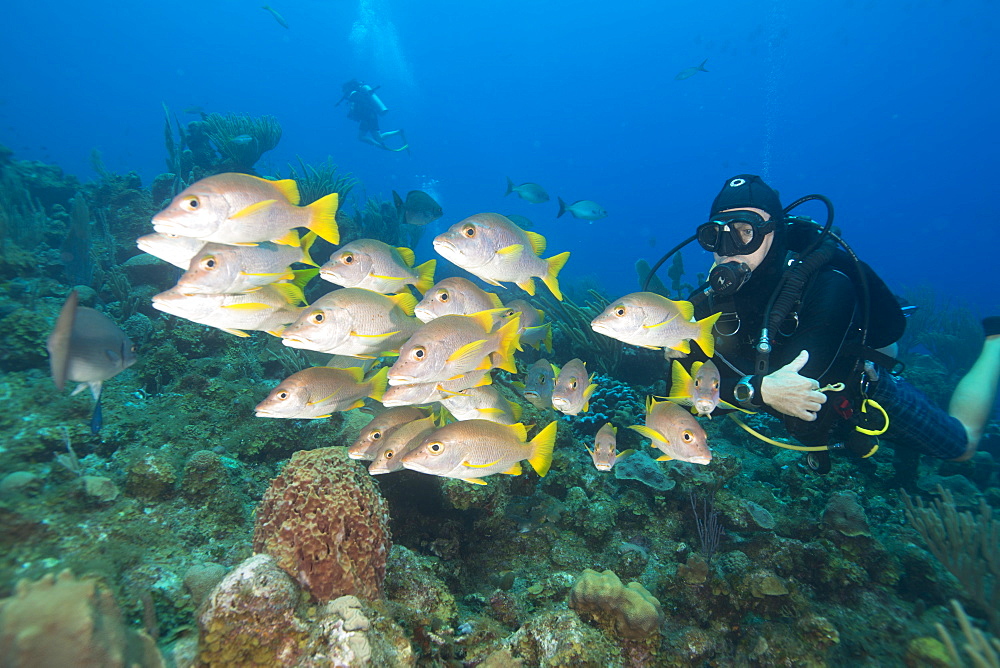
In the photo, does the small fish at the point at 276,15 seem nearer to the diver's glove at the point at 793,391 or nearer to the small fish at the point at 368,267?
the small fish at the point at 368,267

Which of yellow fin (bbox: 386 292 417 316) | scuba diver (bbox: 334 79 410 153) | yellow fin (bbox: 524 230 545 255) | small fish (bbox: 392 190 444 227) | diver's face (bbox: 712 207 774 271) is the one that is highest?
scuba diver (bbox: 334 79 410 153)

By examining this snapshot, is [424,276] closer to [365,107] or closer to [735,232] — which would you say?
Answer: [735,232]

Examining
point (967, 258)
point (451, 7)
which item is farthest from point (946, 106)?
point (451, 7)

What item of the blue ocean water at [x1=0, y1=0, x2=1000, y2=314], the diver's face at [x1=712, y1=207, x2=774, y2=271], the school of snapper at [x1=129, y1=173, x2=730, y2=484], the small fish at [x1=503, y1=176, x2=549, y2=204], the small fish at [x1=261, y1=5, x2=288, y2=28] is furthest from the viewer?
the blue ocean water at [x1=0, y1=0, x2=1000, y2=314]

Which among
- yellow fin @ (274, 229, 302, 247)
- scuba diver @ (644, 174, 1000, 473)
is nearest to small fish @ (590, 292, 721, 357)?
scuba diver @ (644, 174, 1000, 473)

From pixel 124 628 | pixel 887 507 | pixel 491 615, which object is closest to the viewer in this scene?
pixel 124 628

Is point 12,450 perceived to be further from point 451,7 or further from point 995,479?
point 451,7

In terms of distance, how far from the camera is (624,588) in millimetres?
2979

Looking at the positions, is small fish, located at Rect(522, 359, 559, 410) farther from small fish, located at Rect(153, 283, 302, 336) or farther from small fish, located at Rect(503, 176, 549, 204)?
small fish, located at Rect(503, 176, 549, 204)

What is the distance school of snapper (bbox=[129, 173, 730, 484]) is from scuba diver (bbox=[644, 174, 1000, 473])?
0.61m

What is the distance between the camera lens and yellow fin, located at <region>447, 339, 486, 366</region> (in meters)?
2.62

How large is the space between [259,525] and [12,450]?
3054 millimetres

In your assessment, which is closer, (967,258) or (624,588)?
(624,588)

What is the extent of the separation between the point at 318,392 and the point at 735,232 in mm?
3613
